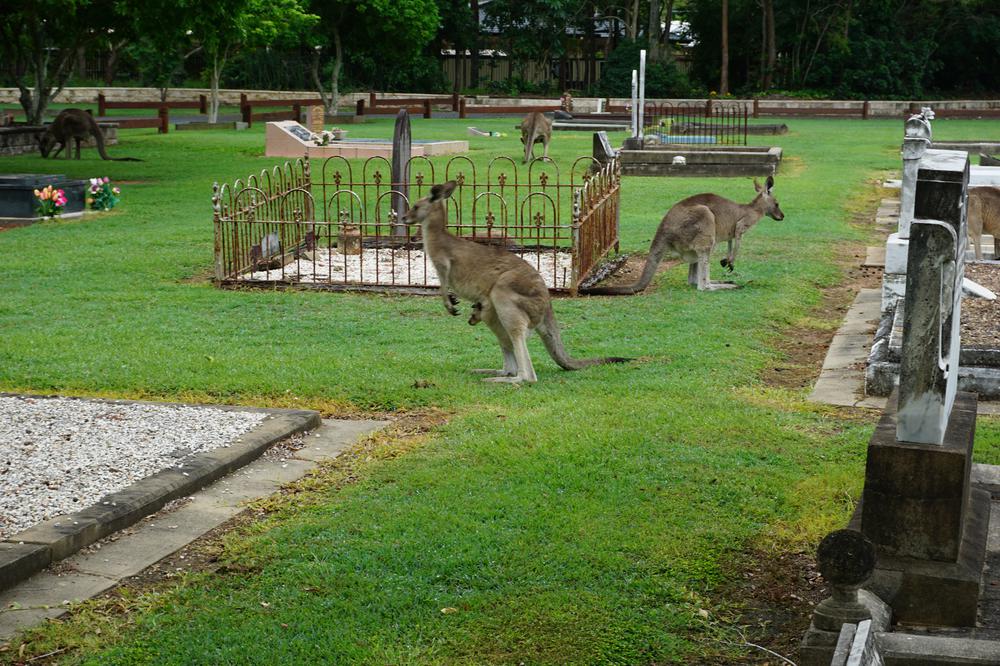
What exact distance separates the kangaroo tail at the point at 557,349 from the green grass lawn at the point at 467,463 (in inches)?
4.9

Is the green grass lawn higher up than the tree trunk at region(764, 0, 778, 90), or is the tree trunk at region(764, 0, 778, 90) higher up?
the tree trunk at region(764, 0, 778, 90)

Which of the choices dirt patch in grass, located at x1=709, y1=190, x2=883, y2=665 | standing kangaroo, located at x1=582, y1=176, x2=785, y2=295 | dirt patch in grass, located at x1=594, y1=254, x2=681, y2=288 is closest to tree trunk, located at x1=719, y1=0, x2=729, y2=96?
dirt patch in grass, located at x1=594, y1=254, x2=681, y2=288

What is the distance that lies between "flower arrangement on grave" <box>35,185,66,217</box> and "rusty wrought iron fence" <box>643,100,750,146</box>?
18354mm

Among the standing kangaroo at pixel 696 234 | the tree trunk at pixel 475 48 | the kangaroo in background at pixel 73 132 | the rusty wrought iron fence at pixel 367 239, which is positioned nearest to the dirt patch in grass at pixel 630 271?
the rusty wrought iron fence at pixel 367 239

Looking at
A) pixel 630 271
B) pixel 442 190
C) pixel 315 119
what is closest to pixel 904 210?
pixel 442 190

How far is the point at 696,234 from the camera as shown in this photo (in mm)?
13430

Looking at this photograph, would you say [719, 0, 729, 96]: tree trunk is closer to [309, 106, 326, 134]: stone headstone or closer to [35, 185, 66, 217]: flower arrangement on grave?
[309, 106, 326, 134]: stone headstone

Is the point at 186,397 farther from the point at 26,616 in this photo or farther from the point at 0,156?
the point at 0,156

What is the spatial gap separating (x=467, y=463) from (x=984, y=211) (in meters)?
8.37

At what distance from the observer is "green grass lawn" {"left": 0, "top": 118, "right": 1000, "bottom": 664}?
17.2ft

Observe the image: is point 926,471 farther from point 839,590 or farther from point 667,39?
point 667,39

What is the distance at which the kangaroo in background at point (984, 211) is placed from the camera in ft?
43.1

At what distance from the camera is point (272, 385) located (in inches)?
371

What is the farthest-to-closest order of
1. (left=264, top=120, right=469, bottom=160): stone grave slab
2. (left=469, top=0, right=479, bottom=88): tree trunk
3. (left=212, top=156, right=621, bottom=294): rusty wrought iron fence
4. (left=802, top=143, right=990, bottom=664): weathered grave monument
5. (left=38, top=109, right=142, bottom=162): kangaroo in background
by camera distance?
(left=469, top=0, right=479, bottom=88): tree trunk < (left=264, top=120, right=469, bottom=160): stone grave slab < (left=38, top=109, right=142, bottom=162): kangaroo in background < (left=212, top=156, right=621, bottom=294): rusty wrought iron fence < (left=802, top=143, right=990, bottom=664): weathered grave monument
